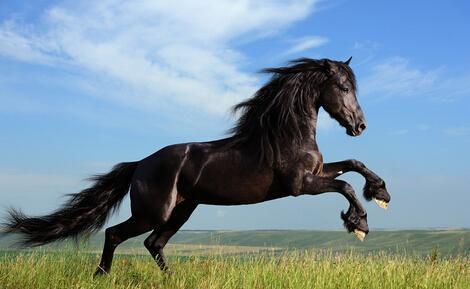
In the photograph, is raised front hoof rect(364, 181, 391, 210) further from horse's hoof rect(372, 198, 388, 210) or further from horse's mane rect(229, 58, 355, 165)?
horse's mane rect(229, 58, 355, 165)

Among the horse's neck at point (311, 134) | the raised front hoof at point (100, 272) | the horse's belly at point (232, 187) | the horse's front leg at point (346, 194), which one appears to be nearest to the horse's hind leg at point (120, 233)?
the raised front hoof at point (100, 272)

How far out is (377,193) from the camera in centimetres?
726

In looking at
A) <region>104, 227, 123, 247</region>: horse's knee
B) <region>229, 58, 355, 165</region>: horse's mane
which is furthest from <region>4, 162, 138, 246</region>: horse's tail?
<region>229, 58, 355, 165</region>: horse's mane

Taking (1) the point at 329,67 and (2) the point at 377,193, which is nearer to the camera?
(2) the point at 377,193

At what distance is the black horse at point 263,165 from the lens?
708cm

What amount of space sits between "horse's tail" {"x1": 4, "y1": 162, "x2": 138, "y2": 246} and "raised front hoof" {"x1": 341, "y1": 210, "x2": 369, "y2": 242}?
305 centimetres

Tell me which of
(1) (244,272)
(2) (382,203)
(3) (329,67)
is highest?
(3) (329,67)

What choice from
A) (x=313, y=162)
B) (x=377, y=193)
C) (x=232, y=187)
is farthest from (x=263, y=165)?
(x=377, y=193)

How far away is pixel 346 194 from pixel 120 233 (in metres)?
2.81

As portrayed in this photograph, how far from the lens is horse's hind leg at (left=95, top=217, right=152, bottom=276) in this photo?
7555 millimetres

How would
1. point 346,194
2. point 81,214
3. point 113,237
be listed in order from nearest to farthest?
point 346,194, point 113,237, point 81,214

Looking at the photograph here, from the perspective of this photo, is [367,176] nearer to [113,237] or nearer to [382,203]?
[382,203]

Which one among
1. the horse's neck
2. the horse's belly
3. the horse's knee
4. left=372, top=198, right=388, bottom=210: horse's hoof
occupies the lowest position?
the horse's knee

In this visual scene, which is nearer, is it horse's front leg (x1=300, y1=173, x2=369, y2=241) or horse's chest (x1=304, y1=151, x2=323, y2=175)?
horse's front leg (x1=300, y1=173, x2=369, y2=241)
